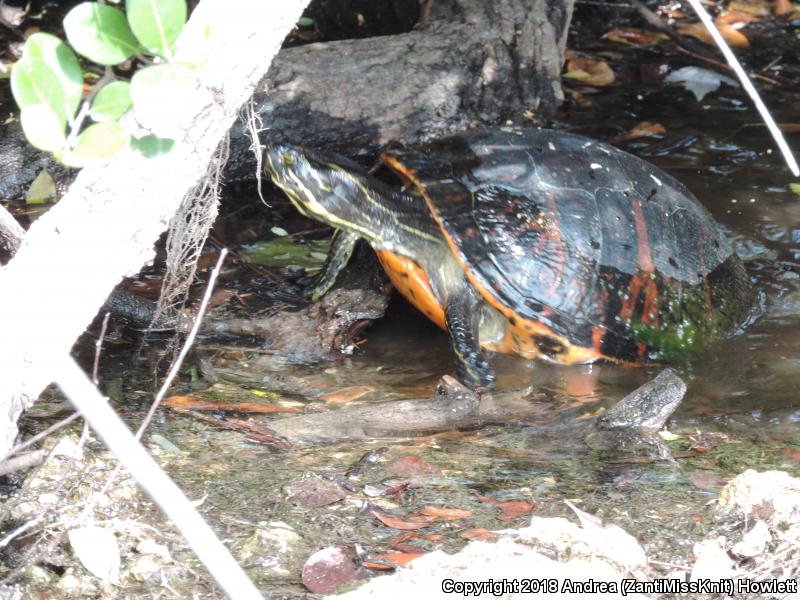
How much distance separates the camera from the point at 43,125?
156 centimetres

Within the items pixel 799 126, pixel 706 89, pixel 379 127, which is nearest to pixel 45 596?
pixel 379 127

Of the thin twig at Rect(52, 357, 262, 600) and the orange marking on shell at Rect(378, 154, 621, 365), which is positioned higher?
the thin twig at Rect(52, 357, 262, 600)

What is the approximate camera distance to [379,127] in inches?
265

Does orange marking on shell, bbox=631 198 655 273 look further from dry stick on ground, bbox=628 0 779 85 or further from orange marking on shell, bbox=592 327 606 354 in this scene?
dry stick on ground, bbox=628 0 779 85

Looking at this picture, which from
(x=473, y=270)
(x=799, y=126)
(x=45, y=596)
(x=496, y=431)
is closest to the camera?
(x=45, y=596)

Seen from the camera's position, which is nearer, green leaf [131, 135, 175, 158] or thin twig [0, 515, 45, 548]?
green leaf [131, 135, 175, 158]

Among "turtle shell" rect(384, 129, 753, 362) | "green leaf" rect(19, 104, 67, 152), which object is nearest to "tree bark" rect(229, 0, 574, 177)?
"turtle shell" rect(384, 129, 753, 362)

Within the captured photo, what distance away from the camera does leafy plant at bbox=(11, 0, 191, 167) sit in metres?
1.56

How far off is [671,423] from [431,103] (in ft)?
11.7

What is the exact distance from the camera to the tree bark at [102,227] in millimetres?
2229

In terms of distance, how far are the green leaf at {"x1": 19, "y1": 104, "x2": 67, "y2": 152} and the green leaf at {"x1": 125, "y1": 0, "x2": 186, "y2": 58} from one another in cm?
21

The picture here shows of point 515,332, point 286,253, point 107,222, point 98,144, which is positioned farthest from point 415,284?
point 98,144

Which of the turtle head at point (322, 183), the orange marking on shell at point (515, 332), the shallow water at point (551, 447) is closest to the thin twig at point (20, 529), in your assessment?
the shallow water at point (551, 447)

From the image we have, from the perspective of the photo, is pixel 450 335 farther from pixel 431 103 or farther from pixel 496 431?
pixel 431 103
